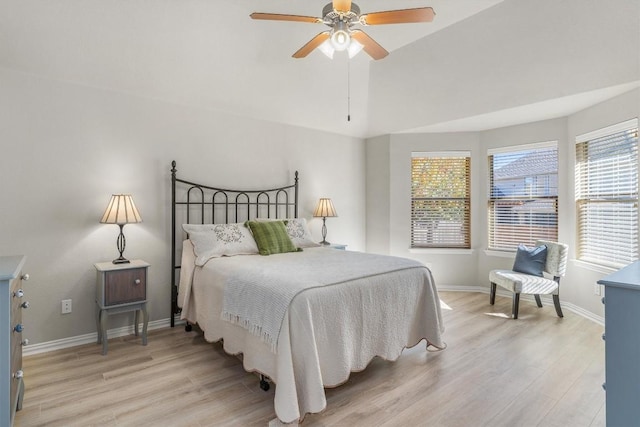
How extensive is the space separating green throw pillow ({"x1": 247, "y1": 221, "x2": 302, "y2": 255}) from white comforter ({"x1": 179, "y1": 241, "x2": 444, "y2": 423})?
0.21 meters

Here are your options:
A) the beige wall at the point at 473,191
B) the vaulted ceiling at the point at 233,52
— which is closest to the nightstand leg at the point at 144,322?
the vaulted ceiling at the point at 233,52

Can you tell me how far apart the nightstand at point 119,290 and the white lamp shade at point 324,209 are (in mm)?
2303

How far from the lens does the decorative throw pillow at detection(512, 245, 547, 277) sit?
13.4 ft

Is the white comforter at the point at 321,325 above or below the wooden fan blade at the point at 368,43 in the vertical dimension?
below

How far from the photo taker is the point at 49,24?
2670 mm

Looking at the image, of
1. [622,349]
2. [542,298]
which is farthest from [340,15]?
[542,298]

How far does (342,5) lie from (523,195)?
3.85 meters

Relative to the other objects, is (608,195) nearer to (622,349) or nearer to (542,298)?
(542,298)

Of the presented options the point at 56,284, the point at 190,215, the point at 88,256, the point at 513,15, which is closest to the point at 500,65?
the point at 513,15

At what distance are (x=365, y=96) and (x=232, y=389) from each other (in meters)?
3.85

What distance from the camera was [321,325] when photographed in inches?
83.6

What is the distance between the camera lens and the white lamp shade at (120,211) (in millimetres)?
3035

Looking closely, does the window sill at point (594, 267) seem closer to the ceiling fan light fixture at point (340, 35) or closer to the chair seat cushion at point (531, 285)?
the chair seat cushion at point (531, 285)

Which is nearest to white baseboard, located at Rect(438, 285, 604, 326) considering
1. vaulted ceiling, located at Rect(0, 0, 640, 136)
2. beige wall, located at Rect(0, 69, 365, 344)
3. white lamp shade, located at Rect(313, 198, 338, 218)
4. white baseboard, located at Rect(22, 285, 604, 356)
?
white baseboard, located at Rect(22, 285, 604, 356)
